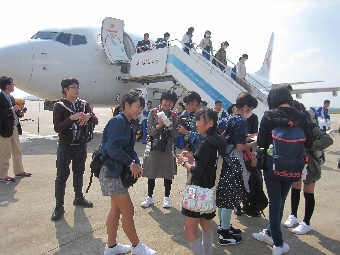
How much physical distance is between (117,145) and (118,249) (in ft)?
3.81

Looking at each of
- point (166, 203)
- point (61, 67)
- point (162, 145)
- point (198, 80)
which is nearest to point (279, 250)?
point (166, 203)

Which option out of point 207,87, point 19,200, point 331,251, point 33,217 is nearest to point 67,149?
point 33,217

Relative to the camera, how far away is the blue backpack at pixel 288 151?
3027 mm

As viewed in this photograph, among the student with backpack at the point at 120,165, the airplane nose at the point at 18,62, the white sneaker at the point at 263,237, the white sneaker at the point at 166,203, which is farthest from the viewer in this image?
the airplane nose at the point at 18,62

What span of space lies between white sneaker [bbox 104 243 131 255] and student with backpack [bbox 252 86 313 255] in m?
1.58

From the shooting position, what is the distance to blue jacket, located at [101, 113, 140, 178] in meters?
2.94

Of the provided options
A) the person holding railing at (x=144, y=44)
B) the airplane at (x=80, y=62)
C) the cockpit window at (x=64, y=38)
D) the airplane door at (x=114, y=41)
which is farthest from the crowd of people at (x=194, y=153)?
the person holding railing at (x=144, y=44)

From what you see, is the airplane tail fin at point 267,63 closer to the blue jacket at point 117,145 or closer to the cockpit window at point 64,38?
the cockpit window at point 64,38

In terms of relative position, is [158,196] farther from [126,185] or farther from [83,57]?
[83,57]

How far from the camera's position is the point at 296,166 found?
304 centimetres

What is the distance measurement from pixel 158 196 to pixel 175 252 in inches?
78.8

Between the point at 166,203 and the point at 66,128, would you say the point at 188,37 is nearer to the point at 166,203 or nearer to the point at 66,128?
the point at 166,203

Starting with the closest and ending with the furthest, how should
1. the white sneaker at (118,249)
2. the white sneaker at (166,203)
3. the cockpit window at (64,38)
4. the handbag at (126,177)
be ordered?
the handbag at (126,177) → the white sneaker at (118,249) → the white sneaker at (166,203) → the cockpit window at (64,38)

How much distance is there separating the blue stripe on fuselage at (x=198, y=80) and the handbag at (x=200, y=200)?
7.56m
